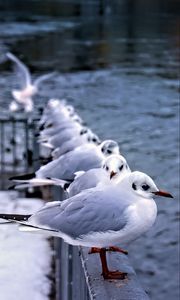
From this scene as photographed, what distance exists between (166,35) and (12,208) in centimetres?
3732

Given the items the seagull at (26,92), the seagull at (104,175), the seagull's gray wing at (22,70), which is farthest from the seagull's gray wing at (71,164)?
the seagull's gray wing at (22,70)

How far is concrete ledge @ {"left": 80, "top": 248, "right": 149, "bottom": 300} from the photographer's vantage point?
2.95 metres

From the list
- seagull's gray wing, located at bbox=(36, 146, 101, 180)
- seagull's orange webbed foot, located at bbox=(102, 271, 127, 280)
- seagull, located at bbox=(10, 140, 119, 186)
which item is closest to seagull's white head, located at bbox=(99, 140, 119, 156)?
seagull, located at bbox=(10, 140, 119, 186)

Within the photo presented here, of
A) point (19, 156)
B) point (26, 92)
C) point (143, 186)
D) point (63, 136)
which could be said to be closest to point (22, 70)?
point (26, 92)

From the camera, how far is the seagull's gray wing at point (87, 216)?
3555mm

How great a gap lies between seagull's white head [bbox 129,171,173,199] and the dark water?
4405mm

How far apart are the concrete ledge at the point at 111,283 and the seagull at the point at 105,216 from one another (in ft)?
0.24

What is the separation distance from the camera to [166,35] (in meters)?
43.4

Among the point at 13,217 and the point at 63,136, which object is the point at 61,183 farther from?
the point at 63,136

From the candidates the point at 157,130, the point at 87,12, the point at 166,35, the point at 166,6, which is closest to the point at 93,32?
the point at 166,35

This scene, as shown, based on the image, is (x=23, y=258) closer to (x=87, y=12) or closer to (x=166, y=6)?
(x=87, y=12)

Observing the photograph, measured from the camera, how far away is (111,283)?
3.12 metres

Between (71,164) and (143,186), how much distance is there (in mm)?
2611

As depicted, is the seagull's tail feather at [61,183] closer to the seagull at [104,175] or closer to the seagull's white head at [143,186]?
the seagull at [104,175]
